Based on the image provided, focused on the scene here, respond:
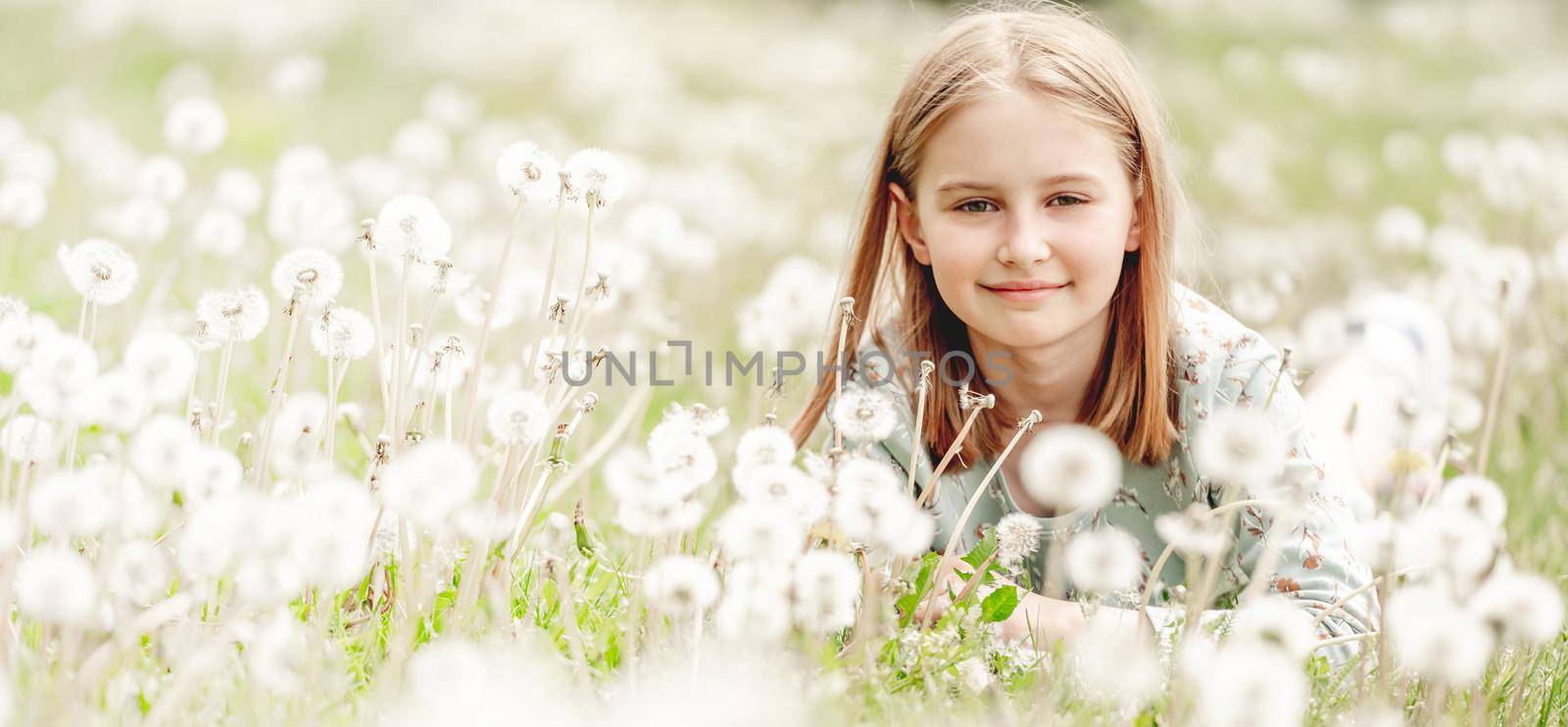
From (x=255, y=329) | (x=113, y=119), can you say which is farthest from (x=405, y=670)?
(x=113, y=119)

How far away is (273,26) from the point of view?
6730 mm

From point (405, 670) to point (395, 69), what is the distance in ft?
18.8

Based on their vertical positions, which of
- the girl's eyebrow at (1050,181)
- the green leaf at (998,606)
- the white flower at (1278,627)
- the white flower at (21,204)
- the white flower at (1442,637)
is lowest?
the green leaf at (998,606)

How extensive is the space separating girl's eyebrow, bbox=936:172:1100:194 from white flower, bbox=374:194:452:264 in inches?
30.9

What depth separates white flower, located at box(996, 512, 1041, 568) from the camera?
204cm

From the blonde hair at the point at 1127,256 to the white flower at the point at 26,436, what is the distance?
3.75 feet

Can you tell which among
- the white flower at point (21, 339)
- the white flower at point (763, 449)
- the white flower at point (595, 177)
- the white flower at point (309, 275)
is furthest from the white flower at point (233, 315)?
the white flower at point (763, 449)

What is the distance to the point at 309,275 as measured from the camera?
178cm

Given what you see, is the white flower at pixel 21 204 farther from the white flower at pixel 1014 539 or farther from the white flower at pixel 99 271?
the white flower at pixel 1014 539

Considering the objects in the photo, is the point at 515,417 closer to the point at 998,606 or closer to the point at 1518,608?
the point at 998,606

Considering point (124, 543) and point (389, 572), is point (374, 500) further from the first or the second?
point (124, 543)

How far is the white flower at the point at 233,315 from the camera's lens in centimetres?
182

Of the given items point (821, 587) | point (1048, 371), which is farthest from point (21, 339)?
point (1048, 371)

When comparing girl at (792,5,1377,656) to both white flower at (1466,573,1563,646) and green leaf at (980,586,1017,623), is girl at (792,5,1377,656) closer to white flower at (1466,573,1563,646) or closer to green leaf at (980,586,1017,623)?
green leaf at (980,586,1017,623)
